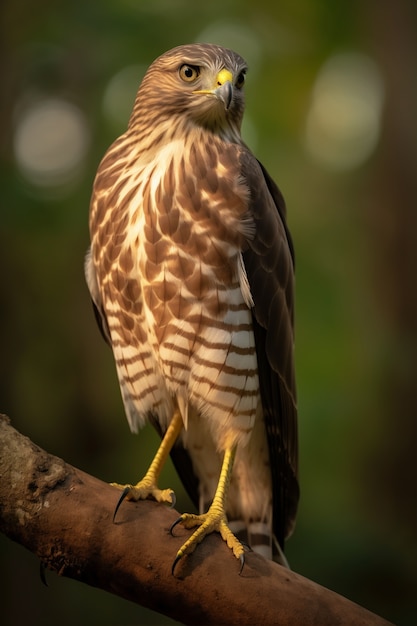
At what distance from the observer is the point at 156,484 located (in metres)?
2.89

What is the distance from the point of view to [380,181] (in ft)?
23.7

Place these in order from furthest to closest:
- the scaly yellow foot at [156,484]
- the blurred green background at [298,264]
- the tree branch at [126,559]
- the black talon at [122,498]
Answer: the blurred green background at [298,264]
the scaly yellow foot at [156,484]
the black talon at [122,498]
the tree branch at [126,559]

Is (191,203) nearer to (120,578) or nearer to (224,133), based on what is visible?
(224,133)

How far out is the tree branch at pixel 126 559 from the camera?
91.1 inches

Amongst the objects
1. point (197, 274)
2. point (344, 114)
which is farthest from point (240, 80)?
point (344, 114)

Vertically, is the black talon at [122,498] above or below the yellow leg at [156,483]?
above

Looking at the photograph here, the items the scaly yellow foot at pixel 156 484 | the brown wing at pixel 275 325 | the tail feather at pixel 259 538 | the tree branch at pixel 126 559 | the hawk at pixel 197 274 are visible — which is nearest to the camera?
the tree branch at pixel 126 559

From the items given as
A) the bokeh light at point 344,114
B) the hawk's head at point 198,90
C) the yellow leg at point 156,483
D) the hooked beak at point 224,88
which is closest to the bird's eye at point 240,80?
the hawk's head at point 198,90

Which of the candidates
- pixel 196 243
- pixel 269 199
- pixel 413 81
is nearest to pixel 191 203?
pixel 196 243

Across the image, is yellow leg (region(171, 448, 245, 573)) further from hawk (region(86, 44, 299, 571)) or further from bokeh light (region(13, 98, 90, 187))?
bokeh light (region(13, 98, 90, 187))

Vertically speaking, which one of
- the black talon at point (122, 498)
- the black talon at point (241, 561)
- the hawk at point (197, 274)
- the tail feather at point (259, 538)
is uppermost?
the hawk at point (197, 274)

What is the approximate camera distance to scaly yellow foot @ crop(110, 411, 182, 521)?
266cm

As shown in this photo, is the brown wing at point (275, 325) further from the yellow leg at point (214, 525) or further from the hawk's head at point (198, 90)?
the yellow leg at point (214, 525)

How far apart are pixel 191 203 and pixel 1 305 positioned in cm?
314
